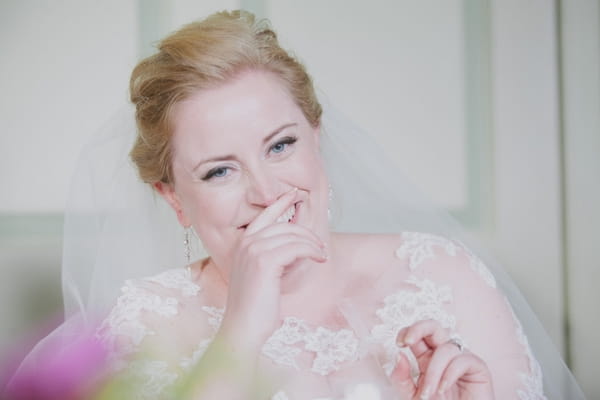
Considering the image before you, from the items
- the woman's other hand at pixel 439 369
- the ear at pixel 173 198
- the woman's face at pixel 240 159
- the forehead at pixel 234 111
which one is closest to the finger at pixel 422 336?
the woman's other hand at pixel 439 369

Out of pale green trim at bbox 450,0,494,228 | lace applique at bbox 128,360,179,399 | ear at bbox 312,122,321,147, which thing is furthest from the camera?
pale green trim at bbox 450,0,494,228

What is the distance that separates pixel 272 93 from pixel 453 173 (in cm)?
115

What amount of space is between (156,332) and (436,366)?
62cm

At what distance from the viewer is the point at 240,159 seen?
53.6 inches

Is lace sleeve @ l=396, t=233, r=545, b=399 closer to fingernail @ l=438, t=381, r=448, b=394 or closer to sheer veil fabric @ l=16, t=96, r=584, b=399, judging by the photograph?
sheer veil fabric @ l=16, t=96, r=584, b=399

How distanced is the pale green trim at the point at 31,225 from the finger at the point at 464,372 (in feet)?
4.58

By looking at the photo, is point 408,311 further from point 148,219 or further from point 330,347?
A: point 148,219

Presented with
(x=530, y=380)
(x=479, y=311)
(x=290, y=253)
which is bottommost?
(x=530, y=380)

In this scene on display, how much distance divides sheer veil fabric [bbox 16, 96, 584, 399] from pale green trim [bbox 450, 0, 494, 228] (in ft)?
1.92

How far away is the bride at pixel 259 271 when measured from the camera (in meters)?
1.17

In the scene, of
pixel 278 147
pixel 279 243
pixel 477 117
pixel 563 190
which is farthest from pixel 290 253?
pixel 563 190

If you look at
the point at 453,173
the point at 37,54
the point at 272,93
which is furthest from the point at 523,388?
the point at 37,54

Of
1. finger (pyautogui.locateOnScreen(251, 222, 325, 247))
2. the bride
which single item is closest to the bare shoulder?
the bride

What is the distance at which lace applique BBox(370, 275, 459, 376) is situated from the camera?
1.48 meters
